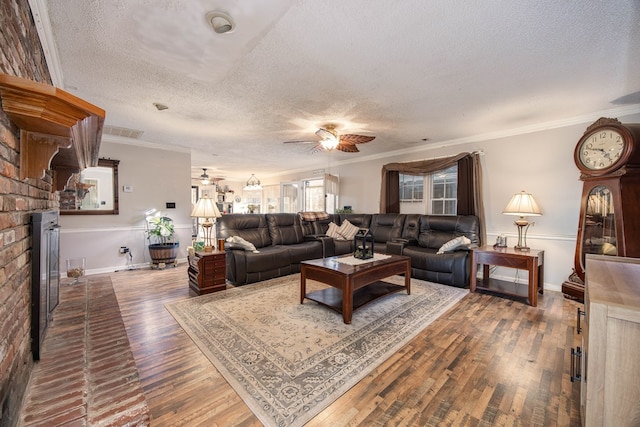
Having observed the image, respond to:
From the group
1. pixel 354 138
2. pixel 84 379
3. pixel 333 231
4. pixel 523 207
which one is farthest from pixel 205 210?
pixel 523 207

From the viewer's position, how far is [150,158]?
4.99 m

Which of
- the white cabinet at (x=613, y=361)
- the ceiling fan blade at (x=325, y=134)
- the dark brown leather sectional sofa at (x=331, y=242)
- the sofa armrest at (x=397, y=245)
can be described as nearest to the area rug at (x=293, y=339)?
the dark brown leather sectional sofa at (x=331, y=242)

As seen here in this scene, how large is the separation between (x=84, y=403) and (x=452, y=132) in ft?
16.1

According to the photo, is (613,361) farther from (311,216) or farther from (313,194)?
(313,194)

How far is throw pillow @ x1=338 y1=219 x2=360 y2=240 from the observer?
5.31m

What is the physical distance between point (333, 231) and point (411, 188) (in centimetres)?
185

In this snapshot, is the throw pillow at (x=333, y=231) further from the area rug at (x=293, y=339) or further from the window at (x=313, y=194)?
the window at (x=313, y=194)

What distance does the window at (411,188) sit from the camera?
5301 millimetres

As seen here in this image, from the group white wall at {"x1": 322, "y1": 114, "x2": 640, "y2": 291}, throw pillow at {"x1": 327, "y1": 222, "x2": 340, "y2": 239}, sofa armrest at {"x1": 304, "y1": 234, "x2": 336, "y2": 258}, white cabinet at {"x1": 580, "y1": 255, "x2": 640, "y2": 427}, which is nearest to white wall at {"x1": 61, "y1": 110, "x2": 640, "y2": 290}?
white wall at {"x1": 322, "y1": 114, "x2": 640, "y2": 291}

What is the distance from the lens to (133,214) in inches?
191

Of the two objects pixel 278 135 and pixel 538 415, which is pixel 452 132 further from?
pixel 538 415

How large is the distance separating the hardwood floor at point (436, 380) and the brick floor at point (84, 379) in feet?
0.86

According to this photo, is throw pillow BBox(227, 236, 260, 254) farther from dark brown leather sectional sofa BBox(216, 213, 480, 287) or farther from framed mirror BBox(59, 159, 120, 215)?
framed mirror BBox(59, 159, 120, 215)

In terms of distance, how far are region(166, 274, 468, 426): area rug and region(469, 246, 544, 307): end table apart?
40 centimetres
